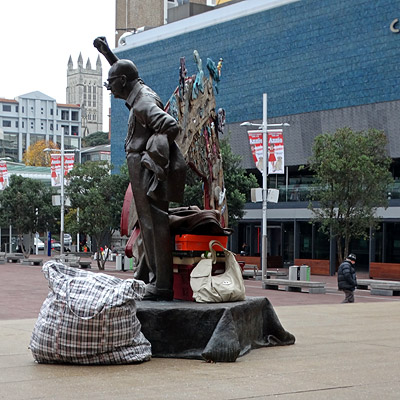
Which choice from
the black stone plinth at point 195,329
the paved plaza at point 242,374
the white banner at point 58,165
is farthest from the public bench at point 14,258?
the black stone plinth at point 195,329

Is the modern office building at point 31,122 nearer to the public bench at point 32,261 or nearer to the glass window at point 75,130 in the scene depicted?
the glass window at point 75,130

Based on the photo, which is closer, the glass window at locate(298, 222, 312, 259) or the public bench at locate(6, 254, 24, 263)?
the glass window at locate(298, 222, 312, 259)


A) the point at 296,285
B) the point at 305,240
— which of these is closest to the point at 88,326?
the point at 296,285

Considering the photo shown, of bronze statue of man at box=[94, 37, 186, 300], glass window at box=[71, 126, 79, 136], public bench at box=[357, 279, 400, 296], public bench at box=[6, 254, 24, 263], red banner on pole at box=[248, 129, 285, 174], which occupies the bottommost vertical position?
public bench at box=[6, 254, 24, 263]

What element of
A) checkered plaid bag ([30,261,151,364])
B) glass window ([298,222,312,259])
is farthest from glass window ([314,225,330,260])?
checkered plaid bag ([30,261,151,364])

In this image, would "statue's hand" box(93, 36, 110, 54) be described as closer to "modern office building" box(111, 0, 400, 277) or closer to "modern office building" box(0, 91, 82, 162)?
"modern office building" box(111, 0, 400, 277)

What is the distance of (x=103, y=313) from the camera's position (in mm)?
7453

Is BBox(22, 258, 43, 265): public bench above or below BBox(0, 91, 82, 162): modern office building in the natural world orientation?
below

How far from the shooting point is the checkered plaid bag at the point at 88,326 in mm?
7457

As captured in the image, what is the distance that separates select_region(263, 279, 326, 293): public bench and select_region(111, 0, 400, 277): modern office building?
15.0 m

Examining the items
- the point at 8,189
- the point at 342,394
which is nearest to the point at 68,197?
the point at 8,189

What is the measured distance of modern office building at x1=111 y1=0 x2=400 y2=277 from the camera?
50.5m

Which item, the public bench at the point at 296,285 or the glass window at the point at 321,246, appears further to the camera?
the glass window at the point at 321,246

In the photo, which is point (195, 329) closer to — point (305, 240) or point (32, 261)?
point (32, 261)
